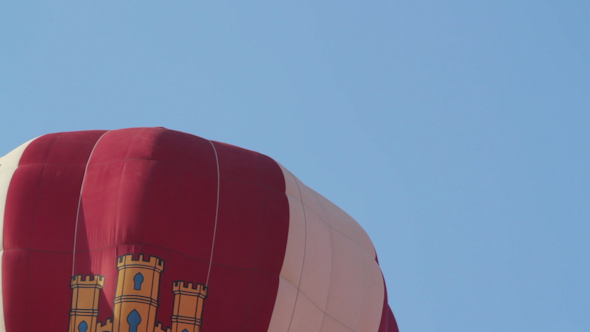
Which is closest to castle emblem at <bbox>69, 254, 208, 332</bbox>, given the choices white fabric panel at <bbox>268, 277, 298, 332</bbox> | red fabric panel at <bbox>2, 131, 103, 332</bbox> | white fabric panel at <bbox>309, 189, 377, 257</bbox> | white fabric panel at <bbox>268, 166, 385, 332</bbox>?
red fabric panel at <bbox>2, 131, 103, 332</bbox>

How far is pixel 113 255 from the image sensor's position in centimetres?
1157

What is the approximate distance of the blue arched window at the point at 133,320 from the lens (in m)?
11.3

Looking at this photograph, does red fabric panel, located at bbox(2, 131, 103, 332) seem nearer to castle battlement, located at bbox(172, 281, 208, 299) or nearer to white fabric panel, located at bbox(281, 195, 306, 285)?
castle battlement, located at bbox(172, 281, 208, 299)

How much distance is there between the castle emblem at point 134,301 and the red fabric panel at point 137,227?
76 mm

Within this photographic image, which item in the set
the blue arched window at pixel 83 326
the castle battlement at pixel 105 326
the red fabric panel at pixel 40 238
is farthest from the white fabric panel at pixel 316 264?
the red fabric panel at pixel 40 238

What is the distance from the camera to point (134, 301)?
11.4m

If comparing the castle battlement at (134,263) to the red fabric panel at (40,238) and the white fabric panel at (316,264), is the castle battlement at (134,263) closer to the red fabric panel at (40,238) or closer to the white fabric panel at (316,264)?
the red fabric panel at (40,238)

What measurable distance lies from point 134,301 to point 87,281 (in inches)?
22.8

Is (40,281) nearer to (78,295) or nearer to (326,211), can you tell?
(78,295)

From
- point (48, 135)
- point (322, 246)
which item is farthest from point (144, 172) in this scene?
point (322, 246)

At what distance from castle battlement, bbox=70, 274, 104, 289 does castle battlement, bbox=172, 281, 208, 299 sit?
783 mm

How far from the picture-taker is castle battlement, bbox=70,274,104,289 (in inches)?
454

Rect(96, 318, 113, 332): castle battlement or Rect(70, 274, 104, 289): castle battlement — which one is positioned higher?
Rect(70, 274, 104, 289): castle battlement

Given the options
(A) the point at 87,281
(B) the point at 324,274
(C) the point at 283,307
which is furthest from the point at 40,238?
(B) the point at 324,274
